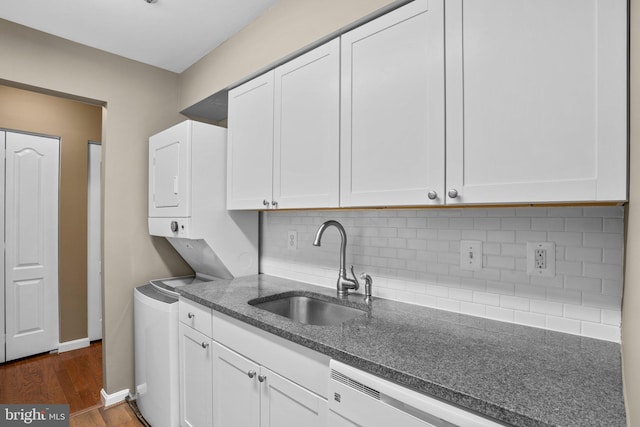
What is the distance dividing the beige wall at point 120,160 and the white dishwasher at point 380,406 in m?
2.01

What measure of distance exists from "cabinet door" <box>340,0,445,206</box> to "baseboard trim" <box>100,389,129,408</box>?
222 cm

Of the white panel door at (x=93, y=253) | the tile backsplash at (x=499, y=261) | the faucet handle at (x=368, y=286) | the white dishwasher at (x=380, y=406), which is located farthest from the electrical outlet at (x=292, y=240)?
the white panel door at (x=93, y=253)

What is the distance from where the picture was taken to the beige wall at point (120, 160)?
7.30 feet

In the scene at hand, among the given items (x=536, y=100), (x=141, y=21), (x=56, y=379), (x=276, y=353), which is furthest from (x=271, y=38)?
(x=56, y=379)

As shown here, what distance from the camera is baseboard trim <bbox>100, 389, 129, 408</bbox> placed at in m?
2.34

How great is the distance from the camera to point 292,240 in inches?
87.4

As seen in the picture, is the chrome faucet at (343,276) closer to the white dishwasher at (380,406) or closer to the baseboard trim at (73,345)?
the white dishwasher at (380,406)

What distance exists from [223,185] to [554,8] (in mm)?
1905

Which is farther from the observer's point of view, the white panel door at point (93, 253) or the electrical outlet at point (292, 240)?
the white panel door at point (93, 253)

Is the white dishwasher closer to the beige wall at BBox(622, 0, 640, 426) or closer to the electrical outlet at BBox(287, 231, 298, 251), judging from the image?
the beige wall at BBox(622, 0, 640, 426)

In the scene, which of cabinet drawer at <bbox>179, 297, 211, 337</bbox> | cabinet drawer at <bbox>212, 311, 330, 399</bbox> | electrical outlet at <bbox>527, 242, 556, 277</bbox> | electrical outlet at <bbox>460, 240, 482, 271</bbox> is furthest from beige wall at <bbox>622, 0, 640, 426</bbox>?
cabinet drawer at <bbox>179, 297, 211, 337</bbox>

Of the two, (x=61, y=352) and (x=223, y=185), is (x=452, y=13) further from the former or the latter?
(x=61, y=352)

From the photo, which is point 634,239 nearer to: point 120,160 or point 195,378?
point 195,378

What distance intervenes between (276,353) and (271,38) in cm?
166
